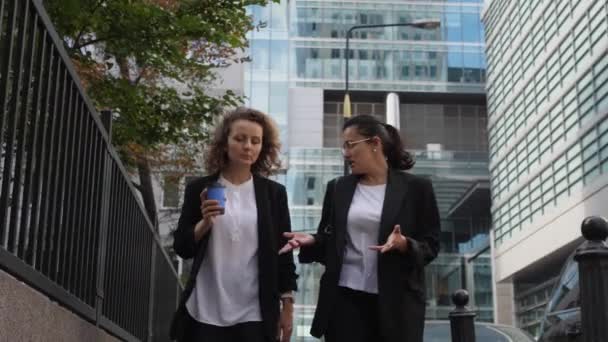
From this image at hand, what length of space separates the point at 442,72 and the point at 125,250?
5804 centimetres

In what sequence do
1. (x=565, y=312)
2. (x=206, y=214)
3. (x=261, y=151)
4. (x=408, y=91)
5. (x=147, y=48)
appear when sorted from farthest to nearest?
(x=408, y=91)
(x=147, y=48)
(x=565, y=312)
(x=261, y=151)
(x=206, y=214)

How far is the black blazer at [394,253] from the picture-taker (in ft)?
14.2

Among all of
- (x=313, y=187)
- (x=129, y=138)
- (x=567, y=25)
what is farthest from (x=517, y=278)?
(x=129, y=138)

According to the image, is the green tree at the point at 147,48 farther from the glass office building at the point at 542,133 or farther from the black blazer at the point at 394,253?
the glass office building at the point at 542,133

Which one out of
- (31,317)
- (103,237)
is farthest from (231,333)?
(103,237)

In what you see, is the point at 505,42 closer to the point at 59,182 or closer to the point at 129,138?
the point at 129,138

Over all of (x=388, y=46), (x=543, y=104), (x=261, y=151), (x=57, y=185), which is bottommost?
(x=57, y=185)

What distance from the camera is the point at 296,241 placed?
4.51 m

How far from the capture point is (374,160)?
474 cm

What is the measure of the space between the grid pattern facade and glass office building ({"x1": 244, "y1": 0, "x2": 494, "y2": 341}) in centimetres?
426

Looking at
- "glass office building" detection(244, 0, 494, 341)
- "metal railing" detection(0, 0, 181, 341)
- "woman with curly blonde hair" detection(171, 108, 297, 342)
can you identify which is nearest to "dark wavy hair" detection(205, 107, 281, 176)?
"woman with curly blonde hair" detection(171, 108, 297, 342)

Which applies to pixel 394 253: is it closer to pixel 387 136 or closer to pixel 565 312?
pixel 387 136

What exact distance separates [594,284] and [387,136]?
1.50m

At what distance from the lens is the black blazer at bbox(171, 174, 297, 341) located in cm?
441
